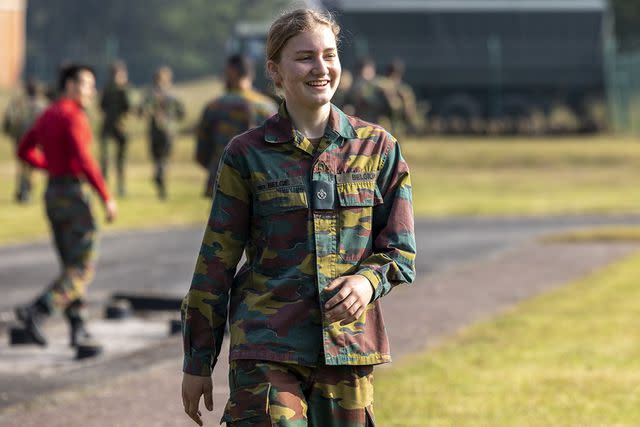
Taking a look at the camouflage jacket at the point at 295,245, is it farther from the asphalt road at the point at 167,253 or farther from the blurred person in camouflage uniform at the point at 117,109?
the blurred person in camouflage uniform at the point at 117,109

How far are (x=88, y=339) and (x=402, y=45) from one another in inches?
1240

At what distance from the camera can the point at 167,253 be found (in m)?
15.5

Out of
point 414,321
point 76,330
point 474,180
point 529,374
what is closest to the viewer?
point 529,374

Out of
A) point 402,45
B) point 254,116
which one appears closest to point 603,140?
point 402,45

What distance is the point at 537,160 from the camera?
33406 millimetres

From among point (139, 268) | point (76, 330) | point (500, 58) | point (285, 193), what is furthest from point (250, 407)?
point (500, 58)

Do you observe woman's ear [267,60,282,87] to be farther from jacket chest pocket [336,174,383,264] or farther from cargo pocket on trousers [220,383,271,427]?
cargo pocket on trousers [220,383,271,427]

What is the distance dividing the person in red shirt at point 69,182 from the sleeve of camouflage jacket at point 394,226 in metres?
5.13

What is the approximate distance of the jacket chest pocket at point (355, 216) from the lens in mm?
4000

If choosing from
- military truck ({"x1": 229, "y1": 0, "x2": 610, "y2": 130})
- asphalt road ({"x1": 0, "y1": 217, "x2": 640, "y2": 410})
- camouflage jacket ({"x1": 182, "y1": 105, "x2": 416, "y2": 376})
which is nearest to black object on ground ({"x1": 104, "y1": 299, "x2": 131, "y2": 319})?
asphalt road ({"x1": 0, "y1": 217, "x2": 640, "y2": 410})

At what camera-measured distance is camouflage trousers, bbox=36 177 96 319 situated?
9.19 metres

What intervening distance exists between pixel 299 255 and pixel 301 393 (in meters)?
0.36

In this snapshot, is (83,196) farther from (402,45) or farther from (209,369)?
(402,45)

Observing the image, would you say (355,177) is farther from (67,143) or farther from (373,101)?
(373,101)
